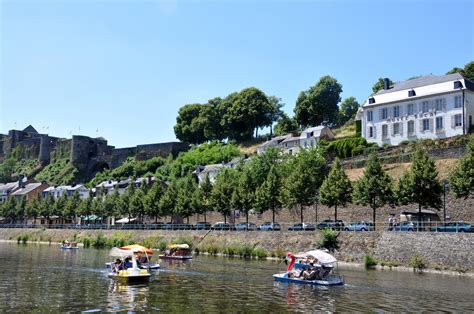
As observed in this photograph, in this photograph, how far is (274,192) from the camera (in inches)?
2667

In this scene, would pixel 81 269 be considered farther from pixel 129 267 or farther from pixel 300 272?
pixel 300 272

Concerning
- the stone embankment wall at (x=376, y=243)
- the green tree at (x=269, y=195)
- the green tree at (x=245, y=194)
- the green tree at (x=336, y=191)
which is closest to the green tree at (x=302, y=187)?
the green tree at (x=269, y=195)

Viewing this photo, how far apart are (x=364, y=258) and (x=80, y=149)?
405 ft

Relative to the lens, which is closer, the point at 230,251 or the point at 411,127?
the point at 230,251

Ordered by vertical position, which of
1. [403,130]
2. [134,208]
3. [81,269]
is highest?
[403,130]

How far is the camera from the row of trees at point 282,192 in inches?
2010

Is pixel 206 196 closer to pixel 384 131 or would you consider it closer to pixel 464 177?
pixel 384 131

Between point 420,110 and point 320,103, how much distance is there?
4445cm

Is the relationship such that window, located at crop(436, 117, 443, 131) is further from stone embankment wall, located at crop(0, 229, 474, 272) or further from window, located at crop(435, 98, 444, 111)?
stone embankment wall, located at crop(0, 229, 474, 272)

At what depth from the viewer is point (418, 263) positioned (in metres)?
44.0

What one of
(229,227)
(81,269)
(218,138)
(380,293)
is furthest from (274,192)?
(218,138)

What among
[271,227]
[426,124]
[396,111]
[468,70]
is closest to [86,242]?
[271,227]

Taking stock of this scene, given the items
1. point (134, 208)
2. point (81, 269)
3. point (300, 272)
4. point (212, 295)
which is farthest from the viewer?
point (134, 208)

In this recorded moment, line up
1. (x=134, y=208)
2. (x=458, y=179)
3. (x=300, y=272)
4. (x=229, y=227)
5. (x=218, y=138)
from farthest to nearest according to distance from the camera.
Result: (x=218, y=138)
(x=134, y=208)
(x=229, y=227)
(x=458, y=179)
(x=300, y=272)
